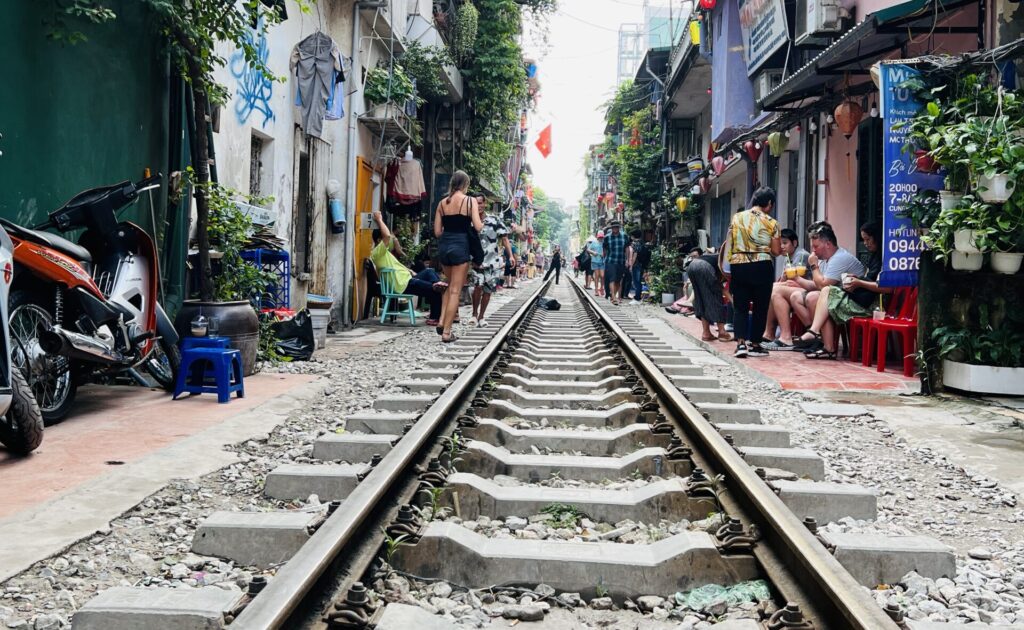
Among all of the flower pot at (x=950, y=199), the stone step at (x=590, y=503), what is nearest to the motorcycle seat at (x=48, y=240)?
the stone step at (x=590, y=503)

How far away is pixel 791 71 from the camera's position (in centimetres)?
1495

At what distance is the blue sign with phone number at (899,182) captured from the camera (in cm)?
712

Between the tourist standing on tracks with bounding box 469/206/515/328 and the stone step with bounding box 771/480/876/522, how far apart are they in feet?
27.6

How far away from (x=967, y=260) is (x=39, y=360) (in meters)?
5.90

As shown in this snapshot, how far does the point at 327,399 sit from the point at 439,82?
13.1m

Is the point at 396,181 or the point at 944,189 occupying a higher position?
the point at 396,181

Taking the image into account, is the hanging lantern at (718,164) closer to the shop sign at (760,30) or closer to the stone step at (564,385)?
the shop sign at (760,30)

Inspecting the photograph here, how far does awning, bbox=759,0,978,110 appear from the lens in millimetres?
8156

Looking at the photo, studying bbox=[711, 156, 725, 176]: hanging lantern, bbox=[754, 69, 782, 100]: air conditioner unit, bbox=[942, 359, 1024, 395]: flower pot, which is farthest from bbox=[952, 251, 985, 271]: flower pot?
bbox=[711, 156, 725, 176]: hanging lantern

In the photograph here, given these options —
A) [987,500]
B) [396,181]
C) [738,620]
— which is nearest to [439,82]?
[396,181]

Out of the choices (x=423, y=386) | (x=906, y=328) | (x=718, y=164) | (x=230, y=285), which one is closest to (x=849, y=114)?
(x=906, y=328)

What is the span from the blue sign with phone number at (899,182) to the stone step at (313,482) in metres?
5.22

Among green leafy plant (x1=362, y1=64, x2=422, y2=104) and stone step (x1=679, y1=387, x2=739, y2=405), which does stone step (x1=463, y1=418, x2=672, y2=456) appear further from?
green leafy plant (x1=362, y1=64, x2=422, y2=104)

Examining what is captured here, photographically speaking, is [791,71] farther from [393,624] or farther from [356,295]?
[393,624]
